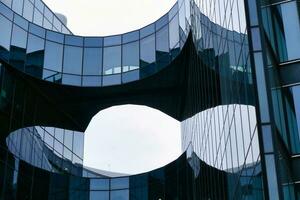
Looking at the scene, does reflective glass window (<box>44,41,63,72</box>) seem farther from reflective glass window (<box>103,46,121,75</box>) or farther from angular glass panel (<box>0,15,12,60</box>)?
angular glass panel (<box>0,15,12,60</box>)

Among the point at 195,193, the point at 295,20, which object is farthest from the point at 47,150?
the point at 295,20

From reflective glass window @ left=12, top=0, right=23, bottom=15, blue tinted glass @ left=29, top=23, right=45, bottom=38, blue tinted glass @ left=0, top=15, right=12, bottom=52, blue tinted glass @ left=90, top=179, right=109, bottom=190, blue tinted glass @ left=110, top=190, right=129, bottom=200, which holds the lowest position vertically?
blue tinted glass @ left=110, top=190, right=129, bottom=200

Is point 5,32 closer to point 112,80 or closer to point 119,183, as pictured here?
point 112,80

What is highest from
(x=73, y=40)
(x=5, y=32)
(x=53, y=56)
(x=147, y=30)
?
(x=147, y=30)

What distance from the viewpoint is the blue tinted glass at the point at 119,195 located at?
46.6 metres

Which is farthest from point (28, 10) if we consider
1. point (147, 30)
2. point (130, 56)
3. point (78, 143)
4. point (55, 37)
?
point (78, 143)

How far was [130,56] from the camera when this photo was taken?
4612cm

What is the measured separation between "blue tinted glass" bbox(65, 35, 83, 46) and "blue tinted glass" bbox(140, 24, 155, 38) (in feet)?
16.4

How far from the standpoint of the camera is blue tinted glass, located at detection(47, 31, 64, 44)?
44662mm

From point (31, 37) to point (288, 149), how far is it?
1162 inches

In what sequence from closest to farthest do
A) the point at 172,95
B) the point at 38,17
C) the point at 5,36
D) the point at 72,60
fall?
1. the point at 5,36
2. the point at 172,95
3. the point at 72,60
4. the point at 38,17

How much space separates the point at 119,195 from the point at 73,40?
12949mm

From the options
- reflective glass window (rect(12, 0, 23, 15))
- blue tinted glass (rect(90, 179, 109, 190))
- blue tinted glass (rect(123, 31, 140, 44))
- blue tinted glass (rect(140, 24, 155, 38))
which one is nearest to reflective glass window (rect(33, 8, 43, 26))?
reflective glass window (rect(12, 0, 23, 15))

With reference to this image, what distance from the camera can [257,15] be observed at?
1722 cm
